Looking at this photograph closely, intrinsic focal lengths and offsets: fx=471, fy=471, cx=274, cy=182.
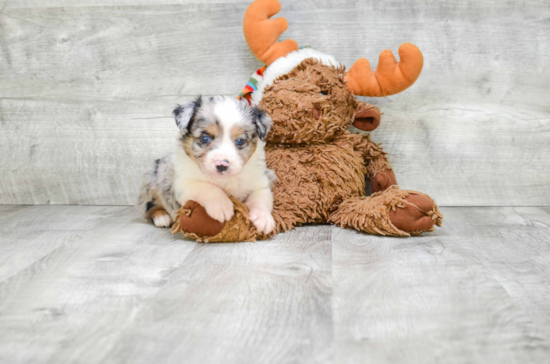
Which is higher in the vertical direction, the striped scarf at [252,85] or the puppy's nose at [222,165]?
the striped scarf at [252,85]

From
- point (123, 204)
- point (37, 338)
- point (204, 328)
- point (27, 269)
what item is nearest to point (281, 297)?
point (204, 328)

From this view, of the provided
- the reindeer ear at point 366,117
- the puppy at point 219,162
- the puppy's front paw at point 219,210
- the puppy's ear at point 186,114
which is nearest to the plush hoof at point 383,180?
the reindeer ear at point 366,117

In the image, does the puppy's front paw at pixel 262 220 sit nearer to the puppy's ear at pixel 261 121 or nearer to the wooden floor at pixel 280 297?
the wooden floor at pixel 280 297

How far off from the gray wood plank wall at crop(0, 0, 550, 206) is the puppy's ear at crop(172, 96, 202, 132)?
70 cm

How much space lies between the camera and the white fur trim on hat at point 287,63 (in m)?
2.22

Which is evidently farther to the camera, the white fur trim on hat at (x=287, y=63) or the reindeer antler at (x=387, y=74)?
the white fur trim on hat at (x=287, y=63)

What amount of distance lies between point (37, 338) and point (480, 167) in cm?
219

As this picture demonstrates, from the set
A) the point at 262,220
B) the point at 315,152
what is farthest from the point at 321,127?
the point at 262,220

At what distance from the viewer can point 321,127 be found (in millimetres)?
2121

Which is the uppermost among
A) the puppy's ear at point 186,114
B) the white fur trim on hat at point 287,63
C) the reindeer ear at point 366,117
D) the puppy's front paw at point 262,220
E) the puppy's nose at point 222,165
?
the white fur trim on hat at point 287,63

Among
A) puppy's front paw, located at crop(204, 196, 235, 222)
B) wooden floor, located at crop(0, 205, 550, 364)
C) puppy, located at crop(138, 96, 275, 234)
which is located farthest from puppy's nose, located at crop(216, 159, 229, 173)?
wooden floor, located at crop(0, 205, 550, 364)

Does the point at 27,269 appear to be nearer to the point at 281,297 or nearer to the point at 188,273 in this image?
the point at 188,273

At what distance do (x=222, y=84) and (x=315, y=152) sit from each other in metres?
0.70

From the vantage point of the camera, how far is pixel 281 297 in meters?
1.35
